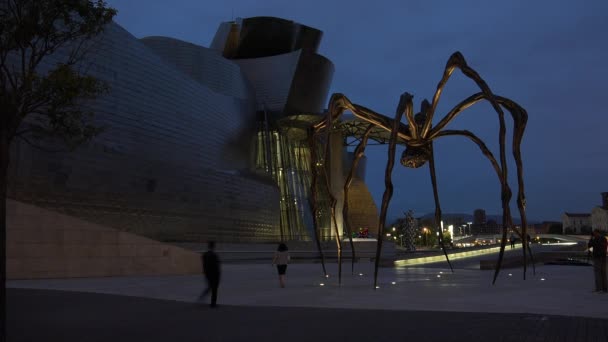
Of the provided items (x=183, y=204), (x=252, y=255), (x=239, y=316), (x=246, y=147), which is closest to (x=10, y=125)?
(x=239, y=316)

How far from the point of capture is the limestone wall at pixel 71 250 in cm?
1620

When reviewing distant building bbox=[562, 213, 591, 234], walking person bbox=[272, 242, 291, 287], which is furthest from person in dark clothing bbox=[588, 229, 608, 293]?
distant building bbox=[562, 213, 591, 234]

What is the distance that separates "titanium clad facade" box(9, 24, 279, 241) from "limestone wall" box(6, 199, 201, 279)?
873cm

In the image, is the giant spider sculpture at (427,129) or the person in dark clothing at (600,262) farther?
the person in dark clothing at (600,262)

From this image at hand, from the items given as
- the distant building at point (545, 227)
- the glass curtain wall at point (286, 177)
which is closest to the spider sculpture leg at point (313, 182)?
the glass curtain wall at point (286, 177)

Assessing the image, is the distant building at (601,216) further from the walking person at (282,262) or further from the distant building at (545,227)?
the walking person at (282,262)

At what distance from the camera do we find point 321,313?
27.5 ft

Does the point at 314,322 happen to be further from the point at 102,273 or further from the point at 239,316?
the point at 102,273

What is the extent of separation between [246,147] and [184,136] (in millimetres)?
10857

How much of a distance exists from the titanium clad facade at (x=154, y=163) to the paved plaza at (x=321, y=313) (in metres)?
14.1

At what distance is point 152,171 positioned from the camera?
31766mm

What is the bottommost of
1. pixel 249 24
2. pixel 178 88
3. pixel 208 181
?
pixel 208 181

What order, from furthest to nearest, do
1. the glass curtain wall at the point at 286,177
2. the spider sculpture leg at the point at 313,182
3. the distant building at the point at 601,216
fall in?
the distant building at the point at 601,216 → the glass curtain wall at the point at 286,177 → the spider sculpture leg at the point at 313,182

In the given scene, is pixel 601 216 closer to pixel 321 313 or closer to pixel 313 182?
pixel 313 182
